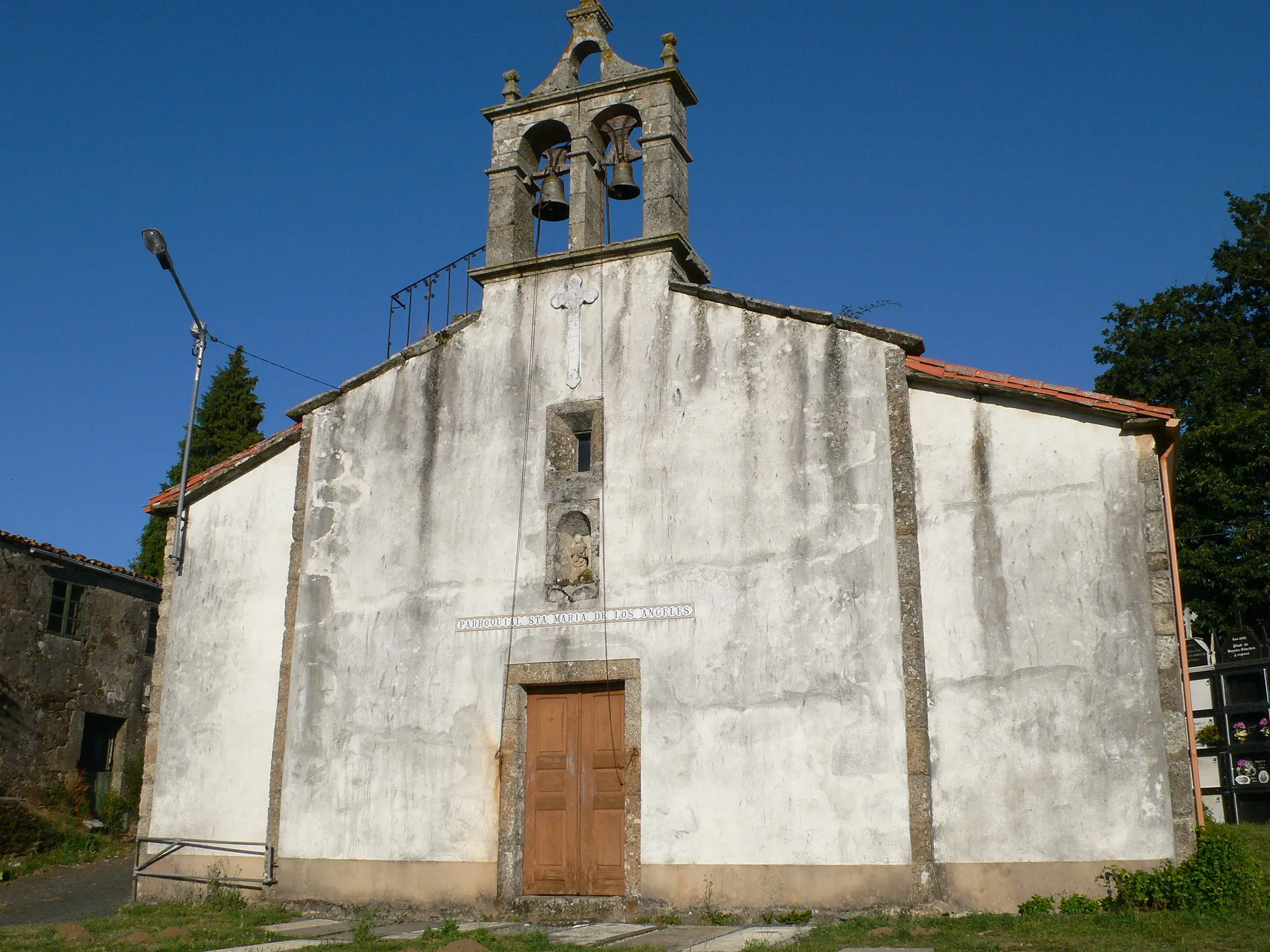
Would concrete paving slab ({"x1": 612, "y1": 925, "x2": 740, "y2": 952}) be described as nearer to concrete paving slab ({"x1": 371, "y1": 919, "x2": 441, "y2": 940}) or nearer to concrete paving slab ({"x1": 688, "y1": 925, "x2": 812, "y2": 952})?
concrete paving slab ({"x1": 688, "y1": 925, "x2": 812, "y2": 952})

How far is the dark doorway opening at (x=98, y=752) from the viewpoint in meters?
20.3

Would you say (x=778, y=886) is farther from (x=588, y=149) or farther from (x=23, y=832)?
(x=23, y=832)

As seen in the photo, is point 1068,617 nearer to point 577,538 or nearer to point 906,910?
point 906,910

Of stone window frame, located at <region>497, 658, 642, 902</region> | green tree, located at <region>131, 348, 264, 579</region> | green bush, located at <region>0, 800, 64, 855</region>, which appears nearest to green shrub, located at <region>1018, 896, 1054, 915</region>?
stone window frame, located at <region>497, 658, 642, 902</region>

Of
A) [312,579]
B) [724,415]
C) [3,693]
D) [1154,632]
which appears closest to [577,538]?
[724,415]

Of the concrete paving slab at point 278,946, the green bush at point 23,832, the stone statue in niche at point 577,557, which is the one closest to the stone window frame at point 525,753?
the stone statue in niche at point 577,557

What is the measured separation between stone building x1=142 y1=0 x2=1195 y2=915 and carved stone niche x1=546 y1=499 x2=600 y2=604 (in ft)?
0.11

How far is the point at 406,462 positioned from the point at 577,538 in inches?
89.1

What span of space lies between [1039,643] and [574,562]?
4.69m

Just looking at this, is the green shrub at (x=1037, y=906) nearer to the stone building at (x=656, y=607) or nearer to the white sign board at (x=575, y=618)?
the stone building at (x=656, y=607)

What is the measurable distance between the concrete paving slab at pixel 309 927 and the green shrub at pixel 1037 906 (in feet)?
19.5

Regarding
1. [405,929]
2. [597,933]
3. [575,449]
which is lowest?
[405,929]

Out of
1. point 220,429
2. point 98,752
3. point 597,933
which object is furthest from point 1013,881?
point 220,429

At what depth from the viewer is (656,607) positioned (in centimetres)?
1188
